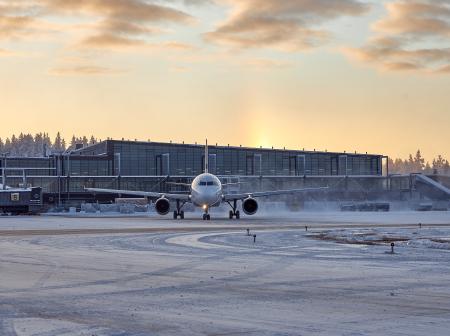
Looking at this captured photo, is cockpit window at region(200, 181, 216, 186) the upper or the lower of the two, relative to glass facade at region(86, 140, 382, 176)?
lower

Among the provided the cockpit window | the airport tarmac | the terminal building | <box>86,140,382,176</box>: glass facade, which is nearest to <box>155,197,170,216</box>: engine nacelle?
the cockpit window

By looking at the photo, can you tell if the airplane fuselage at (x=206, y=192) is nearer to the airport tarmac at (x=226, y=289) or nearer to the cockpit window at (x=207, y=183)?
the cockpit window at (x=207, y=183)

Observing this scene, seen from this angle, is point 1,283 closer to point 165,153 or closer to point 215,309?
point 215,309

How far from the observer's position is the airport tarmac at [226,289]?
42.8 ft

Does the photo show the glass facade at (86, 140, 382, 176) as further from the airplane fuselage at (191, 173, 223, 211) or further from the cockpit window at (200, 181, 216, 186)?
the cockpit window at (200, 181, 216, 186)

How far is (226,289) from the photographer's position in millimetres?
18031

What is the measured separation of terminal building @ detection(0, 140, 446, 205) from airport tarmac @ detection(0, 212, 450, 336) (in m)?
107

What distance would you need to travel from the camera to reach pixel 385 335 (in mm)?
11945

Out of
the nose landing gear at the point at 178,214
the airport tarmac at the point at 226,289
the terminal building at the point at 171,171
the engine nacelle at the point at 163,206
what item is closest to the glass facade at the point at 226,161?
the terminal building at the point at 171,171

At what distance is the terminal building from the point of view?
141375 millimetres

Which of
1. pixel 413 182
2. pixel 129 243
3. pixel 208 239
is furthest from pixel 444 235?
pixel 413 182

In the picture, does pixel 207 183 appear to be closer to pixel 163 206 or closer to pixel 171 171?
pixel 163 206

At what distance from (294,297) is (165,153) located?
12974cm

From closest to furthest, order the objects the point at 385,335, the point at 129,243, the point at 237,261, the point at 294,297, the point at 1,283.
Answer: the point at 385,335, the point at 294,297, the point at 1,283, the point at 237,261, the point at 129,243
